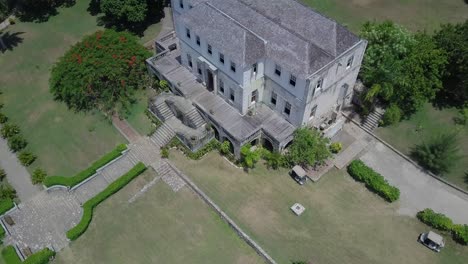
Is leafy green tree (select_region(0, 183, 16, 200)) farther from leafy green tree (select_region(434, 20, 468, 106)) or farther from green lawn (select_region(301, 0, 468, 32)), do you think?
leafy green tree (select_region(434, 20, 468, 106))

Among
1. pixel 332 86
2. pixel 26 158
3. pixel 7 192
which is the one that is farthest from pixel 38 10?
pixel 332 86

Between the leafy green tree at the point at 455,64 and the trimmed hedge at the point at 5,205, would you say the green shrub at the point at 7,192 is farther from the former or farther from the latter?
the leafy green tree at the point at 455,64

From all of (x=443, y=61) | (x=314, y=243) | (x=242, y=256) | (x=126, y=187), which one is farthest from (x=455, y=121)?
(x=126, y=187)

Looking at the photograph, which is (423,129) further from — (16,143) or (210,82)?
(16,143)

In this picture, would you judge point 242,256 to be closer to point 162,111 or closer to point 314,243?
point 314,243

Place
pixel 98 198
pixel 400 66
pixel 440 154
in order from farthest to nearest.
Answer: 1. pixel 400 66
2. pixel 440 154
3. pixel 98 198

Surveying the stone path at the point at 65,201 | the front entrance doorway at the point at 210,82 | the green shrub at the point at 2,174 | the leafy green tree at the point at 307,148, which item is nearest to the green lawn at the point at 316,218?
the leafy green tree at the point at 307,148
